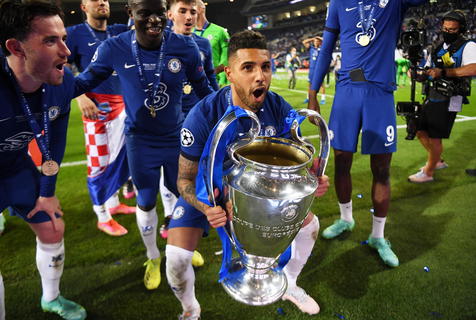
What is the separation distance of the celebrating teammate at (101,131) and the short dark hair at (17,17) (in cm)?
165

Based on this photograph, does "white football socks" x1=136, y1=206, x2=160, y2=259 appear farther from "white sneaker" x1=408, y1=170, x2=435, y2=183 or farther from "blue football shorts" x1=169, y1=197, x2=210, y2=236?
"white sneaker" x1=408, y1=170, x2=435, y2=183

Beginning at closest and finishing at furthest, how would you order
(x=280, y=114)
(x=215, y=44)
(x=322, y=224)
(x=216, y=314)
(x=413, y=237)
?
(x=280, y=114) < (x=216, y=314) < (x=413, y=237) < (x=322, y=224) < (x=215, y=44)

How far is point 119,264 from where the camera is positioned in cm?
274

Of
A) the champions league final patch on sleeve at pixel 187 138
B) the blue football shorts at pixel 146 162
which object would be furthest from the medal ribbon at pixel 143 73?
the champions league final patch on sleeve at pixel 187 138

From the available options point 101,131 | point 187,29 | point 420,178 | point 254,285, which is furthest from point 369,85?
point 101,131

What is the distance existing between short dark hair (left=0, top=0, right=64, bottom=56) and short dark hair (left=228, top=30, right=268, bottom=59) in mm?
895

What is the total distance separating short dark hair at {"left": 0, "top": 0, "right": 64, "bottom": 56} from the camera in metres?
1.53

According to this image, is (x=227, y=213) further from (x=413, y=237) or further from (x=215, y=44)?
(x=215, y=44)

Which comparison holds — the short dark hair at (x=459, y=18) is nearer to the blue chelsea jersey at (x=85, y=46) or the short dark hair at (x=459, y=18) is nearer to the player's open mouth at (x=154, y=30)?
the player's open mouth at (x=154, y=30)

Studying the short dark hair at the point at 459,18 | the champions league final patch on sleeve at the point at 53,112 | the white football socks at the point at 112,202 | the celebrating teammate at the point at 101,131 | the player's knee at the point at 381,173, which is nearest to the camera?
the champions league final patch on sleeve at the point at 53,112

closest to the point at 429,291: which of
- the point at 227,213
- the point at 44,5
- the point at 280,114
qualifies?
the point at 280,114

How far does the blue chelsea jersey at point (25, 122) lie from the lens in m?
1.72

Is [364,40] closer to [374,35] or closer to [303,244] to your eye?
[374,35]

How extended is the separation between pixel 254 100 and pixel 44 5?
1.06 meters
